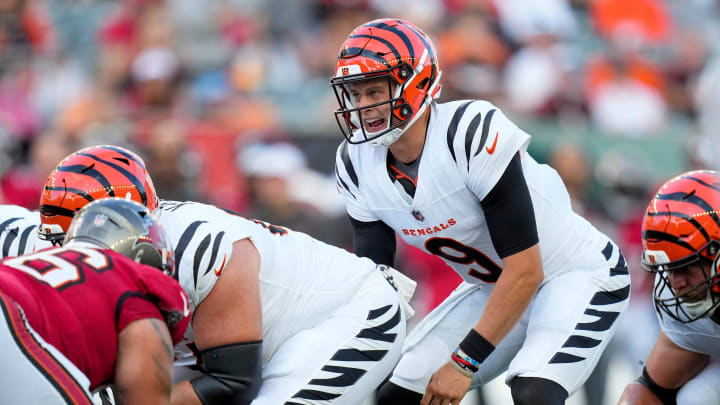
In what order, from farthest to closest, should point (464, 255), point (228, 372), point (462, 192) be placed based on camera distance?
point (464, 255), point (462, 192), point (228, 372)

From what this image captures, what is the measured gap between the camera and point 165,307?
10.7ft

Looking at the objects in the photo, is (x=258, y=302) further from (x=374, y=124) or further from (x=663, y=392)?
(x=663, y=392)

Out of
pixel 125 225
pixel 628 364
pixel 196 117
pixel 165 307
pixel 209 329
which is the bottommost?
pixel 628 364

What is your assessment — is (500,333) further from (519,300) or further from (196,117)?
(196,117)

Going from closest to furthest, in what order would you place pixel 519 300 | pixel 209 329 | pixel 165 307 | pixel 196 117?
pixel 165 307 < pixel 209 329 < pixel 519 300 < pixel 196 117

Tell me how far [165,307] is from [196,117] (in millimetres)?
7242

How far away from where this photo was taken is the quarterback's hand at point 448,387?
13.9ft

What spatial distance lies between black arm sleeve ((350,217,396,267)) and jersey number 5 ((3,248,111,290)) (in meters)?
1.85

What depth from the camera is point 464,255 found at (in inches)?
185

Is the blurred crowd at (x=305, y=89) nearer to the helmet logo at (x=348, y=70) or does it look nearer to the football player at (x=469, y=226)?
the football player at (x=469, y=226)

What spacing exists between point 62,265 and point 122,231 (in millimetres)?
257

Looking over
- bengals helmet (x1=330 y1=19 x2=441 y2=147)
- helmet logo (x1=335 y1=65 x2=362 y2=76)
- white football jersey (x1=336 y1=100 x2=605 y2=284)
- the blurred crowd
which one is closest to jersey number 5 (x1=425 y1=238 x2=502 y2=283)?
white football jersey (x1=336 y1=100 x2=605 y2=284)

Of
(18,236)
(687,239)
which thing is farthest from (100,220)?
(687,239)

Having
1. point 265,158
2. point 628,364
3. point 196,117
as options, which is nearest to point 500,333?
point 628,364
